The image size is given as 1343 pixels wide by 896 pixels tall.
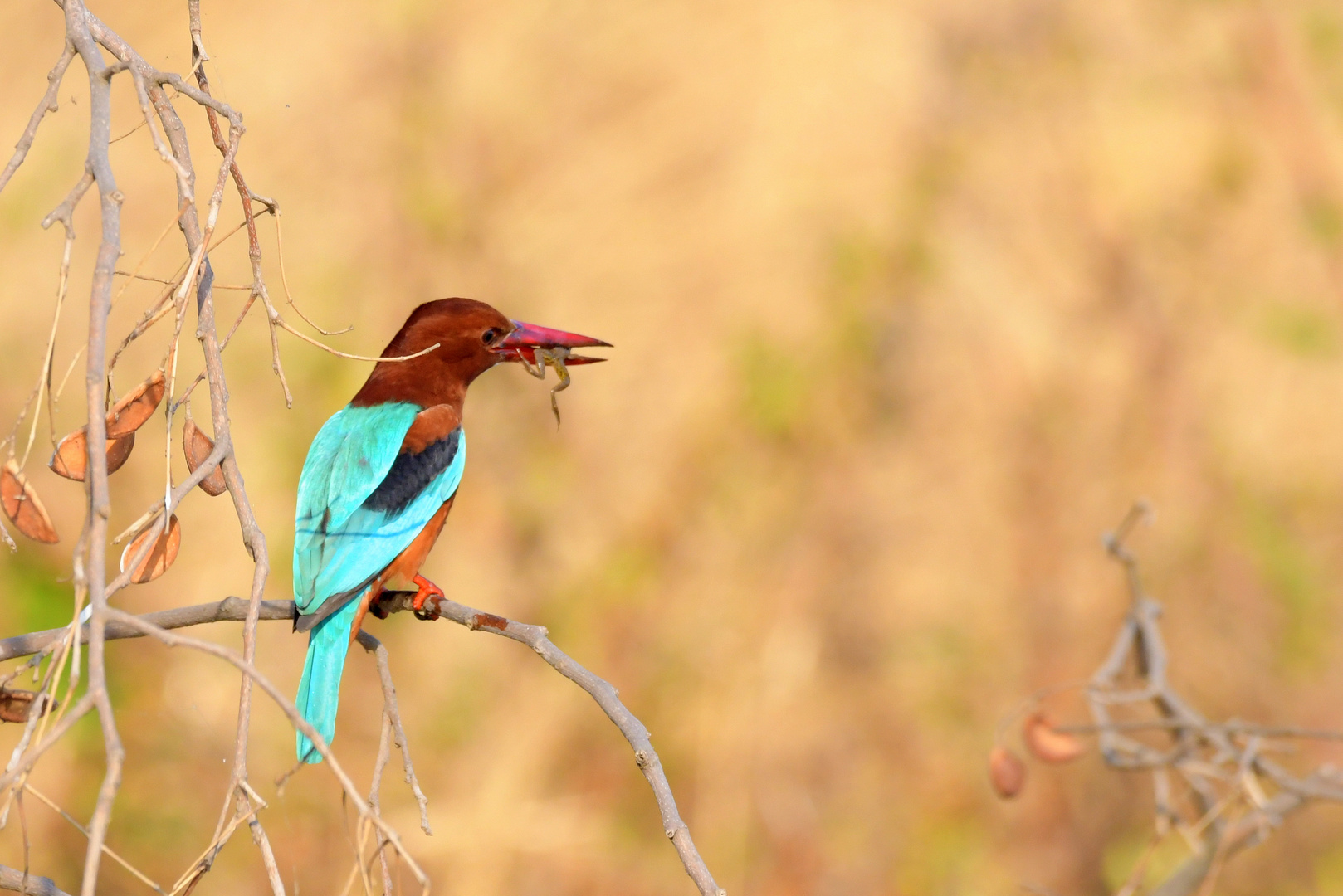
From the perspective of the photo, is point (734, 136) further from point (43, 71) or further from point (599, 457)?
point (43, 71)

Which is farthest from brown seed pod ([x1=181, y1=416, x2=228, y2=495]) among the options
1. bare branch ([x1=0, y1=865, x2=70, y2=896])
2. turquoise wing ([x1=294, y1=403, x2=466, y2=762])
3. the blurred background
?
the blurred background

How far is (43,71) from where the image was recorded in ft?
17.3

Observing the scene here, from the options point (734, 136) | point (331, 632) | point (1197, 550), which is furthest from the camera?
point (734, 136)

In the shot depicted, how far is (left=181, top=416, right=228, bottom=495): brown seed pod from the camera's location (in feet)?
4.31

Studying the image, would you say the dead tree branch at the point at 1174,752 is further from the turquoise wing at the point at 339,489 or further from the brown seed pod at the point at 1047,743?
the turquoise wing at the point at 339,489

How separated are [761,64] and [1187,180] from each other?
240 centimetres

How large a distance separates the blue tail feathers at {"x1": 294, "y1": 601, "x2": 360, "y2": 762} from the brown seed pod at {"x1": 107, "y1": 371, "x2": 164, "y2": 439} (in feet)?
2.53

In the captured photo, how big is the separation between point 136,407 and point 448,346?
1.24m

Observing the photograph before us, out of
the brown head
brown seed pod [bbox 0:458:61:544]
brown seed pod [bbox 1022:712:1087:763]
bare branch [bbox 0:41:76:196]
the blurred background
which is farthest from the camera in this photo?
the blurred background

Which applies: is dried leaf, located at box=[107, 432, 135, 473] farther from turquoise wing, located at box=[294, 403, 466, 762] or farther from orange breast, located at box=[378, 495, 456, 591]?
orange breast, located at box=[378, 495, 456, 591]

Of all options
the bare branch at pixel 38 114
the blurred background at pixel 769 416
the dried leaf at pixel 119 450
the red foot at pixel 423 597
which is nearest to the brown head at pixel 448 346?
the red foot at pixel 423 597

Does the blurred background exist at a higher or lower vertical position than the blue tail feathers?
higher

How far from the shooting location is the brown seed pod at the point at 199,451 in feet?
4.31

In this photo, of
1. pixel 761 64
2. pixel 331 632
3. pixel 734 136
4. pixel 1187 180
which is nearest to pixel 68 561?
pixel 331 632
